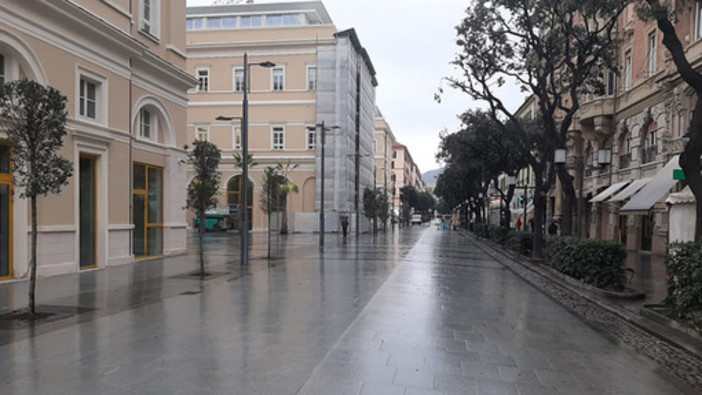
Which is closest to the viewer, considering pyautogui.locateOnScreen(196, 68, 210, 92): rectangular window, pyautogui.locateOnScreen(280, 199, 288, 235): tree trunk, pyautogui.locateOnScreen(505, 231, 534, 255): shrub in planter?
pyautogui.locateOnScreen(505, 231, 534, 255): shrub in planter

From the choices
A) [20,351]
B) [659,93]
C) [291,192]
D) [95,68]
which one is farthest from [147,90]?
[291,192]

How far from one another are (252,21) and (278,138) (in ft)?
40.3

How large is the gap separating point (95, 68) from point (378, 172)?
7183cm

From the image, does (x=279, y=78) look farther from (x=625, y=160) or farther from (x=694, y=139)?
(x=694, y=139)

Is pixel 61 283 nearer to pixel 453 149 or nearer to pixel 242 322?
pixel 242 322

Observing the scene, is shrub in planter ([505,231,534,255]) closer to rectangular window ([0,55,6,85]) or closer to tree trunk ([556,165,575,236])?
tree trunk ([556,165,575,236])

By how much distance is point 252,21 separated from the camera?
4941 cm

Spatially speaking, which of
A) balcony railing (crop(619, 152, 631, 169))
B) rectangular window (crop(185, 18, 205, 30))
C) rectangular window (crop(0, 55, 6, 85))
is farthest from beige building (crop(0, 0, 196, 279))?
rectangular window (crop(185, 18, 205, 30))

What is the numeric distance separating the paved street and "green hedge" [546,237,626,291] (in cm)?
134

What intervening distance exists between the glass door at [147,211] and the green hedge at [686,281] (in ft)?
50.4

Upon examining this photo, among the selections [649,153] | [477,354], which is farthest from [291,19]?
[477,354]

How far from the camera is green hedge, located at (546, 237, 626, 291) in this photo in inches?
444

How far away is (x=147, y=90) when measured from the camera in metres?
17.8

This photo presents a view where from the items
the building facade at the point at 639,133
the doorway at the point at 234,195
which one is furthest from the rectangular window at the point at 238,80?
the building facade at the point at 639,133
